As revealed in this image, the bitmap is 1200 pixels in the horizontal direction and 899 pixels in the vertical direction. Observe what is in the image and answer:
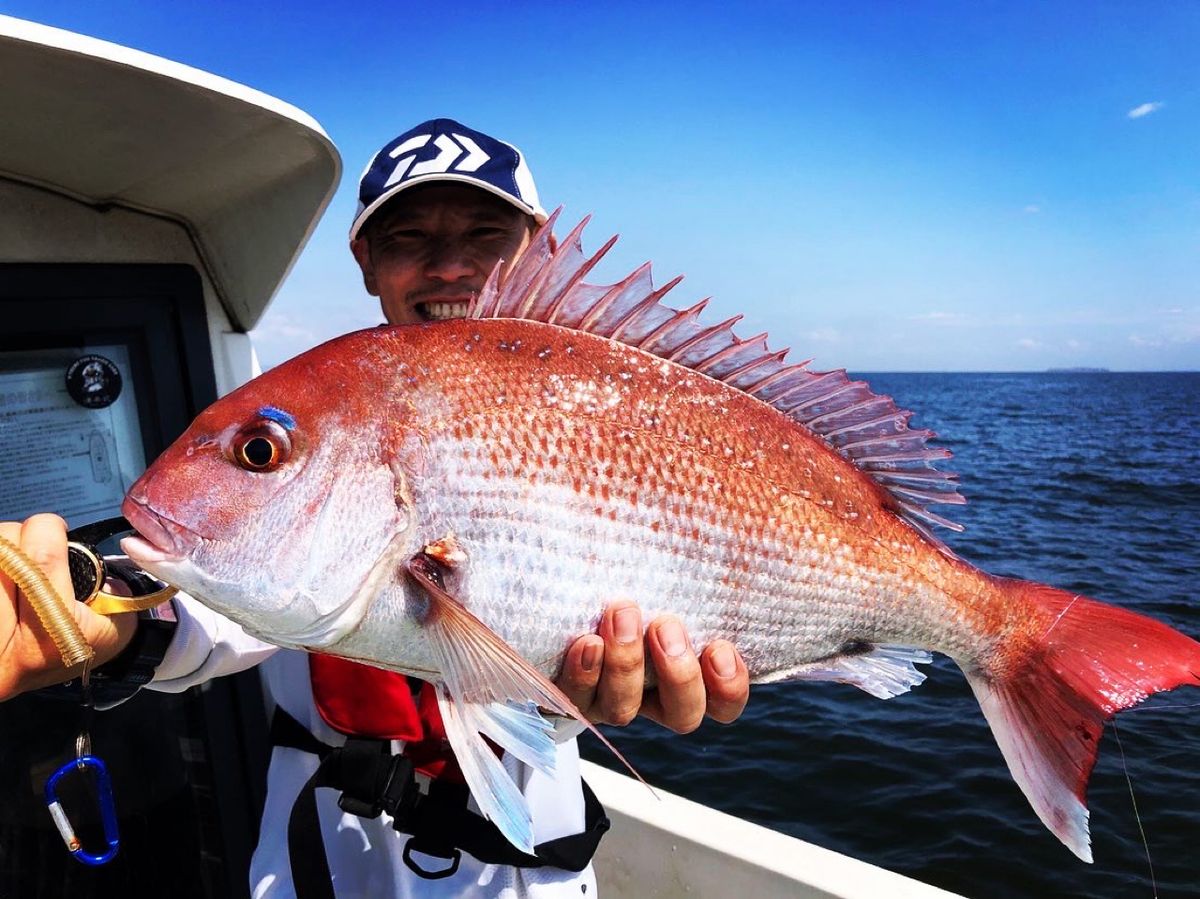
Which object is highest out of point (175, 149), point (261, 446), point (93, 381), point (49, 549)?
point (175, 149)

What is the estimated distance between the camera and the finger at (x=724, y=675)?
1.65 meters

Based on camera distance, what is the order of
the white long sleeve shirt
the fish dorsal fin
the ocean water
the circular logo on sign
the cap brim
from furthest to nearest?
the ocean water, the circular logo on sign, the cap brim, the white long sleeve shirt, the fish dorsal fin

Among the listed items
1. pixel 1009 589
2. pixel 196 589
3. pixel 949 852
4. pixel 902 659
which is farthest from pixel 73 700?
pixel 949 852

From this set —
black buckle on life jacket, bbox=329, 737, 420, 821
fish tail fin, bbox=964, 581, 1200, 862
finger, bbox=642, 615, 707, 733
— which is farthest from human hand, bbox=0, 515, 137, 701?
fish tail fin, bbox=964, 581, 1200, 862

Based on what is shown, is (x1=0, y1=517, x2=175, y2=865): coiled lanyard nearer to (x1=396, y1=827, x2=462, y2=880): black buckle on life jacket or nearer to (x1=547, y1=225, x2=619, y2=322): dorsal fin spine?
(x1=396, y1=827, x2=462, y2=880): black buckle on life jacket

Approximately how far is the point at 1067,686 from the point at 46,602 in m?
2.06

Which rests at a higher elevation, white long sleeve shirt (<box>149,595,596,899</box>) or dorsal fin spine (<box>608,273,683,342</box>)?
dorsal fin spine (<box>608,273,683,342</box>)

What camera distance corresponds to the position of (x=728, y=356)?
1767 millimetres

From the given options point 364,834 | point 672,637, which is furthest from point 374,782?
point 672,637

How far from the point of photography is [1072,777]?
1728 mm

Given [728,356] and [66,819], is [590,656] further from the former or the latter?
[66,819]

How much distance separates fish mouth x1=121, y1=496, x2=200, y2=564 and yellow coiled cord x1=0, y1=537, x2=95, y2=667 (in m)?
0.15

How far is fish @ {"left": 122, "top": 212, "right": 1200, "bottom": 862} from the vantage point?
1339 mm

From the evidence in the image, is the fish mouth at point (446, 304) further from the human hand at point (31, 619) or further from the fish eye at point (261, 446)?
the human hand at point (31, 619)
